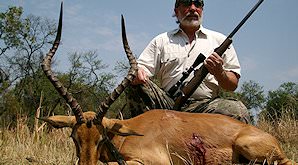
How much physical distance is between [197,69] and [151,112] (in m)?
1.20

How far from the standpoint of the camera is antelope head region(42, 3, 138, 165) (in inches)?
169

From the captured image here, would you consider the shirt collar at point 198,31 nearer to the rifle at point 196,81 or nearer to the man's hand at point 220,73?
the rifle at point 196,81

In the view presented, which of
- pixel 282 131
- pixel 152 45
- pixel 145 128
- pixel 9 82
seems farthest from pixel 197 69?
pixel 9 82

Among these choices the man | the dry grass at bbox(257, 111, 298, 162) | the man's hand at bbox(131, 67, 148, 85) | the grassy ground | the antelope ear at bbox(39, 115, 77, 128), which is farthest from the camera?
the dry grass at bbox(257, 111, 298, 162)

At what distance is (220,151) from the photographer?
16.2 ft

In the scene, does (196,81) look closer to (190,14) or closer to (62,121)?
(190,14)

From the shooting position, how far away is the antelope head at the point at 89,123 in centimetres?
430

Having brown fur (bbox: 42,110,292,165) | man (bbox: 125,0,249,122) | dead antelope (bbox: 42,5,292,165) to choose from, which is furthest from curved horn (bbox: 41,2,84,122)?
man (bbox: 125,0,249,122)

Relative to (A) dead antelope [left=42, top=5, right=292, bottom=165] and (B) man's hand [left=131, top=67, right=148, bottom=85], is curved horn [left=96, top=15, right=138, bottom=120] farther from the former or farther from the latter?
(B) man's hand [left=131, top=67, right=148, bottom=85]

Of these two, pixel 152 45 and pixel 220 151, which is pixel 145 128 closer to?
pixel 220 151

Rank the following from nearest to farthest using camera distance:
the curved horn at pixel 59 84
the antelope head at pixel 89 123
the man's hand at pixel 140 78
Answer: the antelope head at pixel 89 123 < the curved horn at pixel 59 84 < the man's hand at pixel 140 78

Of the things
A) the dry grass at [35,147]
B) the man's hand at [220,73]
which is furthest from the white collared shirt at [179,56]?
the dry grass at [35,147]

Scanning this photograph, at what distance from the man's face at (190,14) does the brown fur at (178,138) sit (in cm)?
208

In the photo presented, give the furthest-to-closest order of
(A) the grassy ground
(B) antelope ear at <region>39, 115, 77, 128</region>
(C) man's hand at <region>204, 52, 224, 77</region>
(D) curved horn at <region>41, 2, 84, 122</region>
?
(C) man's hand at <region>204, 52, 224, 77</region>, (A) the grassy ground, (B) antelope ear at <region>39, 115, 77, 128</region>, (D) curved horn at <region>41, 2, 84, 122</region>
